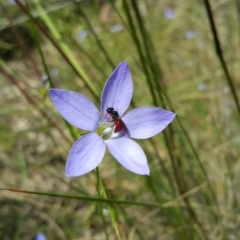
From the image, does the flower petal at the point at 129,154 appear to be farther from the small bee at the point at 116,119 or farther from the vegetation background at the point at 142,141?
the vegetation background at the point at 142,141

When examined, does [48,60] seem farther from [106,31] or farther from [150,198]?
[150,198]

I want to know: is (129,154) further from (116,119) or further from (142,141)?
(142,141)

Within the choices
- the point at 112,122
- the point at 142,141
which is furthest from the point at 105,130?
the point at 142,141

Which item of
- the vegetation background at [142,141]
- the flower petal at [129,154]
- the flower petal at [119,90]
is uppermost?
the flower petal at [119,90]

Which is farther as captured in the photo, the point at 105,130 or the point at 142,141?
the point at 142,141

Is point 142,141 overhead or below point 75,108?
below

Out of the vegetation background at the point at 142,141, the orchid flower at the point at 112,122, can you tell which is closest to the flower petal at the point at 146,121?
the orchid flower at the point at 112,122

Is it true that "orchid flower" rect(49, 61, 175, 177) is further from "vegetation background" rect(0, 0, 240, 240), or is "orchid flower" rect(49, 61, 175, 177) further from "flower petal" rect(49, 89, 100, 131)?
"vegetation background" rect(0, 0, 240, 240)
